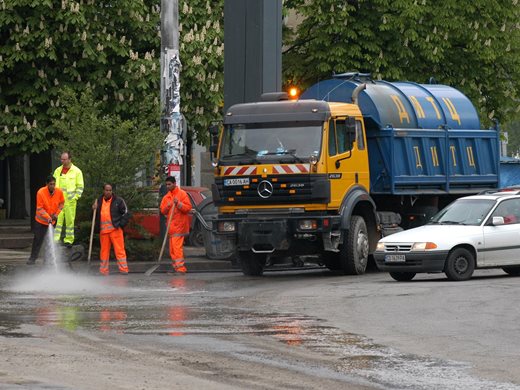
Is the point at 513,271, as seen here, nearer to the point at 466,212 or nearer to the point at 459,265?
the point at 466,212

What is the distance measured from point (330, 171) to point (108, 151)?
526 centimetres

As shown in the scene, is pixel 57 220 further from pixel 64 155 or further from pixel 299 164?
Result: pixel 299 164

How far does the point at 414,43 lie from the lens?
3628 centimetres

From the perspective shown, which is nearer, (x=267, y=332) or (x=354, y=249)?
(x=267, y=332)

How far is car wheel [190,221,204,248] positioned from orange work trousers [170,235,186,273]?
20.0 feet

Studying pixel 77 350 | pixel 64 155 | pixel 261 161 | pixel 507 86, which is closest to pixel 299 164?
pixel 261 161

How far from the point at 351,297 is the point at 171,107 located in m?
9.39

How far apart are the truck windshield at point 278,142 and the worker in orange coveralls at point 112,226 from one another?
97.1 inches

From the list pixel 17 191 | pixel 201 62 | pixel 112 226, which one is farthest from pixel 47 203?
pixel 17 191

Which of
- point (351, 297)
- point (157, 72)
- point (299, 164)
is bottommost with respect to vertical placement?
point (351, 297)

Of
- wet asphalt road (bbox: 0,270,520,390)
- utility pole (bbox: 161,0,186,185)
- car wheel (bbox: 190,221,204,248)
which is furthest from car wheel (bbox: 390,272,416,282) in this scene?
car wheel (bbox: 190,221,204,248)

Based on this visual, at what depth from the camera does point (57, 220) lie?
25281 mm

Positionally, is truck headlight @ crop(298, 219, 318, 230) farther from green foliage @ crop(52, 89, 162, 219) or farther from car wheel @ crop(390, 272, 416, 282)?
green foliage @ crop(52, 89, 162, 219)

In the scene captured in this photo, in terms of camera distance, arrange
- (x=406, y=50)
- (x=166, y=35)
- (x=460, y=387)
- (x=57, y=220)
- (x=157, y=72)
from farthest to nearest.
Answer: (x=406, y=50)
(x=157, y=72)
(x=166, y=35)
(x=57, y=220)
(x=460, y=387)
